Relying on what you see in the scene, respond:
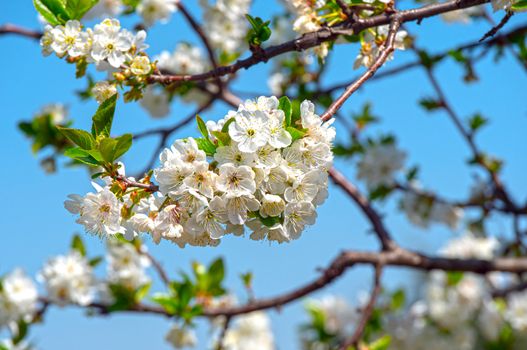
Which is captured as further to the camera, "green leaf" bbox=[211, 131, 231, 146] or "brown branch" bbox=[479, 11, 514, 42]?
"brown branch" bbox=[479, 11, 514, 42]

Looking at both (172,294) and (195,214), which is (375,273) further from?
(195,214)

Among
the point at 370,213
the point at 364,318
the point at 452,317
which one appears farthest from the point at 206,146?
the point at 452,317

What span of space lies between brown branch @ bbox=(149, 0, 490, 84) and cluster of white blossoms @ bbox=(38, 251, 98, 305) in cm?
221

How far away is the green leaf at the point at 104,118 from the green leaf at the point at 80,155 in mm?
46

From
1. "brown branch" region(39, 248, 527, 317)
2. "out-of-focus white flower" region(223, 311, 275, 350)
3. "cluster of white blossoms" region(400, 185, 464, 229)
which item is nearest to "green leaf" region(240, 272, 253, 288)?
"brown branch" region(39, 248, 527, 317)

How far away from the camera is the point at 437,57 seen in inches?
130

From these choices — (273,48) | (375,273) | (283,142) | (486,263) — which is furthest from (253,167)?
(486,263)

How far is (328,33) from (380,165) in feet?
8.14

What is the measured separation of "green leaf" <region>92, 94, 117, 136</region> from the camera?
1251 mm

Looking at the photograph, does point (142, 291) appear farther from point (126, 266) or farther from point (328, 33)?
point (328, 33)

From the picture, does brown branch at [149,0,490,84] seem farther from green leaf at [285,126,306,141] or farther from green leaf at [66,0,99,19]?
green leaf at [285,126,306,141]

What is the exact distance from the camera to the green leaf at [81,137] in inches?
48.3

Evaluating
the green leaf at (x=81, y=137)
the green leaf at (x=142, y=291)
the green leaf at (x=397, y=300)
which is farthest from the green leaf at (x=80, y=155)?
the green leaf at (x=397, y=300)

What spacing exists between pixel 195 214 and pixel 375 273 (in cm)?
184
